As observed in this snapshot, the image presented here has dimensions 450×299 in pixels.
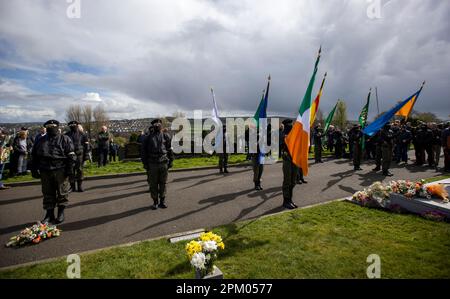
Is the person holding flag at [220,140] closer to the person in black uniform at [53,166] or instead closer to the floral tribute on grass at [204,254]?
the person in black uniform at [53,166]

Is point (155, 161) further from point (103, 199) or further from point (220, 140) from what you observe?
point (220, 140)

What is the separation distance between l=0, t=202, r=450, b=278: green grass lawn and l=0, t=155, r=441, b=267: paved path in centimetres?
72

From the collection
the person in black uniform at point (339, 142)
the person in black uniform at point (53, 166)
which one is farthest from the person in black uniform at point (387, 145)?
the person in black uniform at point (53, 166)

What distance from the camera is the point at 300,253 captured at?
433 cm

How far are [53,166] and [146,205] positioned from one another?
2570 mm

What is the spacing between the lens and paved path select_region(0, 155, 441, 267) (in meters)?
5.16

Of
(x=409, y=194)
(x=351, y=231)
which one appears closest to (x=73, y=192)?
(x=351, y=231)

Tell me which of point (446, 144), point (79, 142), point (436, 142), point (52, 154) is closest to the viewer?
point (52, 154)

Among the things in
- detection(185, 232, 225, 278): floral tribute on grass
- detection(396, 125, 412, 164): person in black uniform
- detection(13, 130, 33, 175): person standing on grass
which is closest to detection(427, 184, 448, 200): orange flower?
detection(185, 232, 225, 278): floral tribute on grass

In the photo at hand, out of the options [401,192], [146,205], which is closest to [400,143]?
[401,192]

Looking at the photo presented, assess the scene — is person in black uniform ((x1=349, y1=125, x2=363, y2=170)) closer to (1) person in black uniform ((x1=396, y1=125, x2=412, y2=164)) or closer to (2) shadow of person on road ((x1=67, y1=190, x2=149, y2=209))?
(1) person in black uniform ((x1=396, y1=125, x2=412, y2=164))

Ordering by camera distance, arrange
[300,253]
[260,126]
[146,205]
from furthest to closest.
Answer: [260,126], [146,205], [300,253]

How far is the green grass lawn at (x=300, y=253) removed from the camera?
12.5 feet

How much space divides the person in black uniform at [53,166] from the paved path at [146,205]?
1.89 feet
